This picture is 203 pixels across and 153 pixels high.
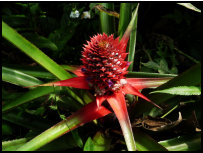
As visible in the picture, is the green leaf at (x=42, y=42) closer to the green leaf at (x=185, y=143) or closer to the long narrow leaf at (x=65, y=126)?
the long narrow leaf at (x=65, y=126)

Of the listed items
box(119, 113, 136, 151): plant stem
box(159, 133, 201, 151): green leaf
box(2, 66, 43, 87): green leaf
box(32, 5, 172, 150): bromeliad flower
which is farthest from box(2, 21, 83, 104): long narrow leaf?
box(159, 133, 201, 151): green leaf

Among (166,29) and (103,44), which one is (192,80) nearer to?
(103,44)

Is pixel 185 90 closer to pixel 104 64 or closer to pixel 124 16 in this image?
pixel 104 64

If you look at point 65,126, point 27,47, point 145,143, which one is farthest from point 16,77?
point 145,143

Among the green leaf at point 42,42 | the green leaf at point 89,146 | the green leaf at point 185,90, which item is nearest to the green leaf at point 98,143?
the green leaf at point 89,146

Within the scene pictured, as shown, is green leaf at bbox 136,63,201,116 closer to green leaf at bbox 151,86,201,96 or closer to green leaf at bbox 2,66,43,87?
green leaf at bbox 151,86,201,96

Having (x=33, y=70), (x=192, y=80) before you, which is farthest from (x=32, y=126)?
(x=192, y=80)
